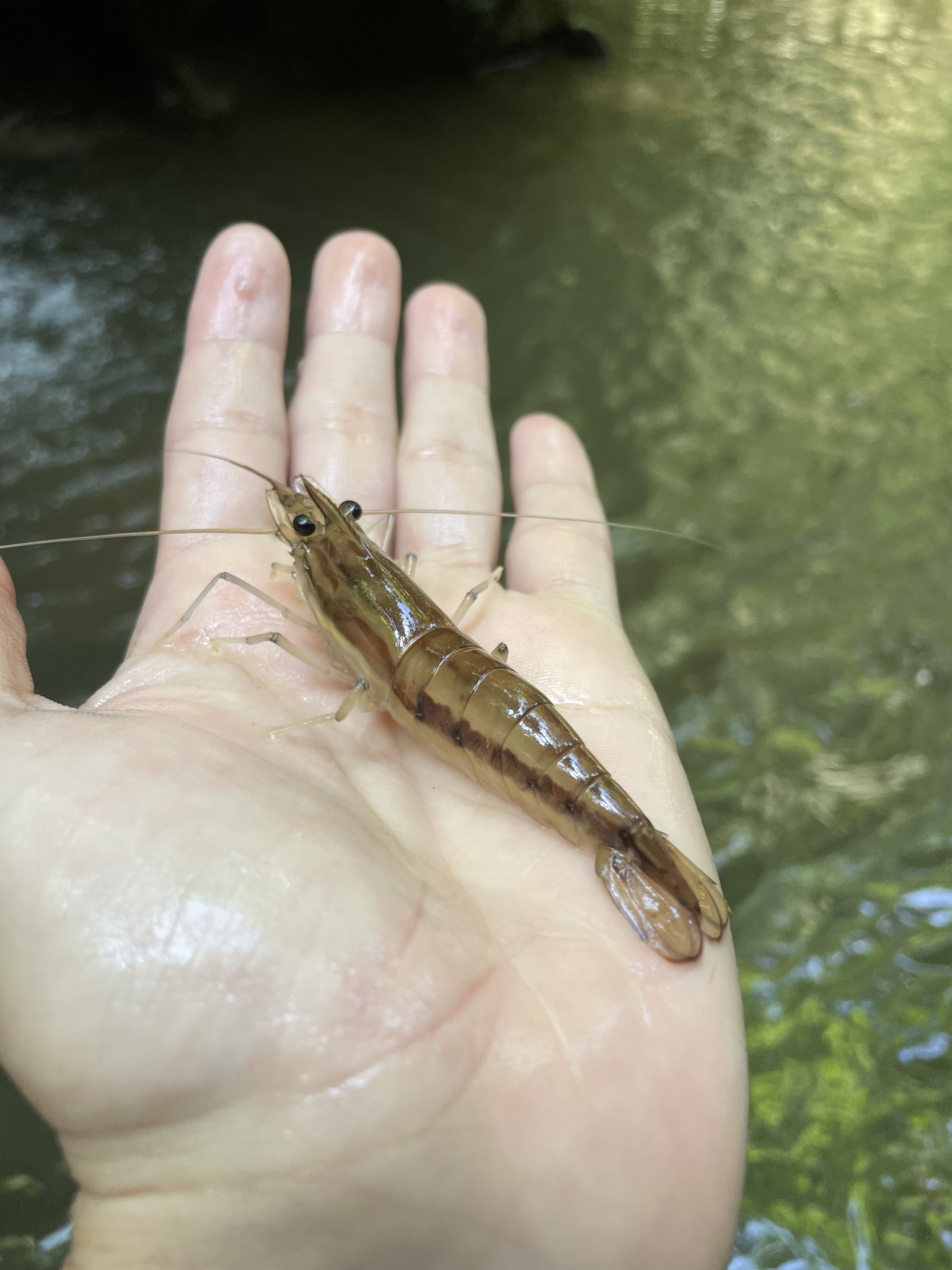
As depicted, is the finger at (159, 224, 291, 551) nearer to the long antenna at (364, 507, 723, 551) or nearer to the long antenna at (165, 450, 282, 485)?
the long antenna at (165, 450, 282, 485)

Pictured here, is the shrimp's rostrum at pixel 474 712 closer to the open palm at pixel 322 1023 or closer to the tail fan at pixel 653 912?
the tail fan at pixel 653 912

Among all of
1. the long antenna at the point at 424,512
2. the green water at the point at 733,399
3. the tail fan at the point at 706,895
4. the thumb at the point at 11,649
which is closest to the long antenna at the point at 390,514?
the long antenna at the point at 424,512

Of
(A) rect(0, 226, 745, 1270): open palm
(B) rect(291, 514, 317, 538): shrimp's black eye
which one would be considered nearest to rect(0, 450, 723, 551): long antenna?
(B) rect(291, 514, 317, 538): shrimp's black eye

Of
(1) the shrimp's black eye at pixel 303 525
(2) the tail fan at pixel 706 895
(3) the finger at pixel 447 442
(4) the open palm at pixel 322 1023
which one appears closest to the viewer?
(4) the open palm at pixel 322 1023

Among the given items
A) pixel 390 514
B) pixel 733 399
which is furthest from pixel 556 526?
pixel 733 399

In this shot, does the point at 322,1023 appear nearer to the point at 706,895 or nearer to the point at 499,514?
the point at 706,895
